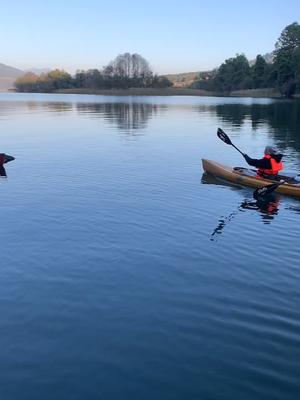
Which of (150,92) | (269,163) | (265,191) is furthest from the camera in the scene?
(150,92)

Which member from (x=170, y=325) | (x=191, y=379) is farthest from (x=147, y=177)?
(x=191, y=379)

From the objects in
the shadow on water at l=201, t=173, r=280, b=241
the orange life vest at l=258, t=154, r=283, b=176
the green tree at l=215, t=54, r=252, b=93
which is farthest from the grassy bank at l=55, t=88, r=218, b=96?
the shadow on water at l=201, t=173, r=280, b=241

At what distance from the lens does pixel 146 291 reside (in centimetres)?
1054

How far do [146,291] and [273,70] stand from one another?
137994 millimetres

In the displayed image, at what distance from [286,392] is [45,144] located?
30.5 meters

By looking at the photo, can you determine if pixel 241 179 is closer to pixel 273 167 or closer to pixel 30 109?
pixel 273 167

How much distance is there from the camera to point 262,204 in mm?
18469

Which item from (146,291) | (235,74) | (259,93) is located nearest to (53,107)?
(146,291)

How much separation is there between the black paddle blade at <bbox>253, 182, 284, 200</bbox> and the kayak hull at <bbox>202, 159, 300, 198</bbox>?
16.1 inches

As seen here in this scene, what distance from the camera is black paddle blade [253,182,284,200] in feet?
62.5

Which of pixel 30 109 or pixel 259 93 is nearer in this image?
pixel 30 109

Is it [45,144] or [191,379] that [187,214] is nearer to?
[191,379]

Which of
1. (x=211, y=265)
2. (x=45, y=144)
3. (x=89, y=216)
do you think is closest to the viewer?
(x=211, y=265)

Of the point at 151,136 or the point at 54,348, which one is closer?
the point at 54,348
